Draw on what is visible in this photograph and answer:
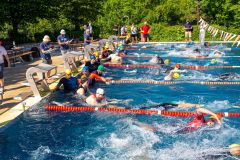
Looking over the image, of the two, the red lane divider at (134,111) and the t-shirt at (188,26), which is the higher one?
the t-shirt at (188,26)

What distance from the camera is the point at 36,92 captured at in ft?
31.5

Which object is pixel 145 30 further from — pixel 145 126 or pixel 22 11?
pixel 145 126

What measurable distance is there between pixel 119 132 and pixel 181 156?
6.03 feet

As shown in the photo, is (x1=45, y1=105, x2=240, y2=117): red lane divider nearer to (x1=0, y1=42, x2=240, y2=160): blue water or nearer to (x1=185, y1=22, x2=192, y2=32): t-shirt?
(x1=0, y1=42, x2=240, y2=160): blue water

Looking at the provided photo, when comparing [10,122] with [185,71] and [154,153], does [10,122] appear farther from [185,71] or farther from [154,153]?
[185,71]

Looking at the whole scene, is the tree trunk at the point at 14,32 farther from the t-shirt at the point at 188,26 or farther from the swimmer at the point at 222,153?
the swimmer at the point at 222,153

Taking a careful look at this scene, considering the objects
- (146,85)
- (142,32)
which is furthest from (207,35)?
(146,85)

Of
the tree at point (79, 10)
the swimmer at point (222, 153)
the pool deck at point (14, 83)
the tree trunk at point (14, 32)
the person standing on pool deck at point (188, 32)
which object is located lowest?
the swimmer at point (222, 153)

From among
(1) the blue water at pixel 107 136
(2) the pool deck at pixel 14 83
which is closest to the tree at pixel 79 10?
(2) the pool deck at pixel 14 83

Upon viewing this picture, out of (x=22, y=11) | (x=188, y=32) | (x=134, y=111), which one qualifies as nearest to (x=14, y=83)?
(x=134, y=111)

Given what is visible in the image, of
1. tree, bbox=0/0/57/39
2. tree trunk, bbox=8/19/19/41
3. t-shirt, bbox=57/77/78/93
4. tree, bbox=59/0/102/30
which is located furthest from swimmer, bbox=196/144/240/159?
tree, bbox=59/0/102/30

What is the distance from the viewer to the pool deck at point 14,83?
8988mm

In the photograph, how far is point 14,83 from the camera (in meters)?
11.3

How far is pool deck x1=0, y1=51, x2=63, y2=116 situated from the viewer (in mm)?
8988
